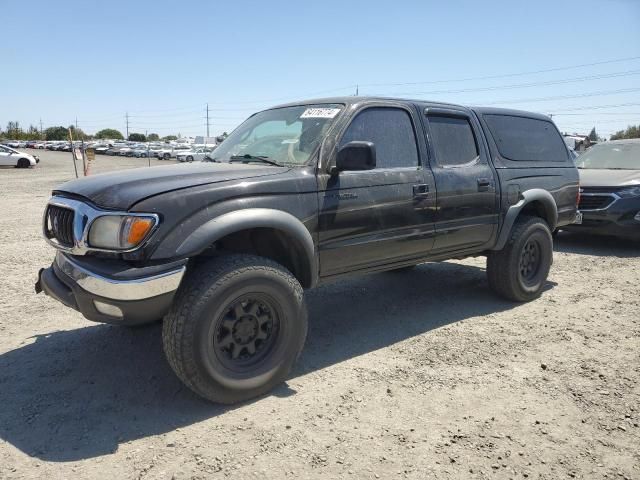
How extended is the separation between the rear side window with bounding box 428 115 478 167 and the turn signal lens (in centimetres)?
262

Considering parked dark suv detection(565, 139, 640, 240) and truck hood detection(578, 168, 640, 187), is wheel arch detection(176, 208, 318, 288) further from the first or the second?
truck hood detection(578, 168, 640, 187)

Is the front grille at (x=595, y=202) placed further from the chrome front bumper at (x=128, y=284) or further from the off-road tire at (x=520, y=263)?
the chrome front bumper at (x=128, y=284)

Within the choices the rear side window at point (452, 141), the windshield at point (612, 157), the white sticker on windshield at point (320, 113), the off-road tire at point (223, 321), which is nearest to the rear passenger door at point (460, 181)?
the rear side window at point (452, 141)

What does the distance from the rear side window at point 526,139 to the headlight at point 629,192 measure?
266 centimetres

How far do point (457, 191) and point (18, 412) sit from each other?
143 inches

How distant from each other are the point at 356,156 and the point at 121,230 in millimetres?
1597

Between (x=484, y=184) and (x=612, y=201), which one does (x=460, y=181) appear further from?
(x=612, y=201)

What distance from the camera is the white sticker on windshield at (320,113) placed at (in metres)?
3.95

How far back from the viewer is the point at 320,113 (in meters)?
4.01

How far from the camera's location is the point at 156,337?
4.25 meters

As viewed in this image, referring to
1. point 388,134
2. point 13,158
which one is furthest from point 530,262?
point 13,158

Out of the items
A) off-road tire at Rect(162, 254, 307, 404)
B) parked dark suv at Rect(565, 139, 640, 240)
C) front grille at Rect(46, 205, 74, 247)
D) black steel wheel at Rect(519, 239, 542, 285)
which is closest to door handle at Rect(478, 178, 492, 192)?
black steel wheel at Rect(519, 239, 542, 285)

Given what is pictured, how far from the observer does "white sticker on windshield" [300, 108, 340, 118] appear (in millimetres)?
3947

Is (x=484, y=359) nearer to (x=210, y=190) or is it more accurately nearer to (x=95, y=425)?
(x=210, y=190)
